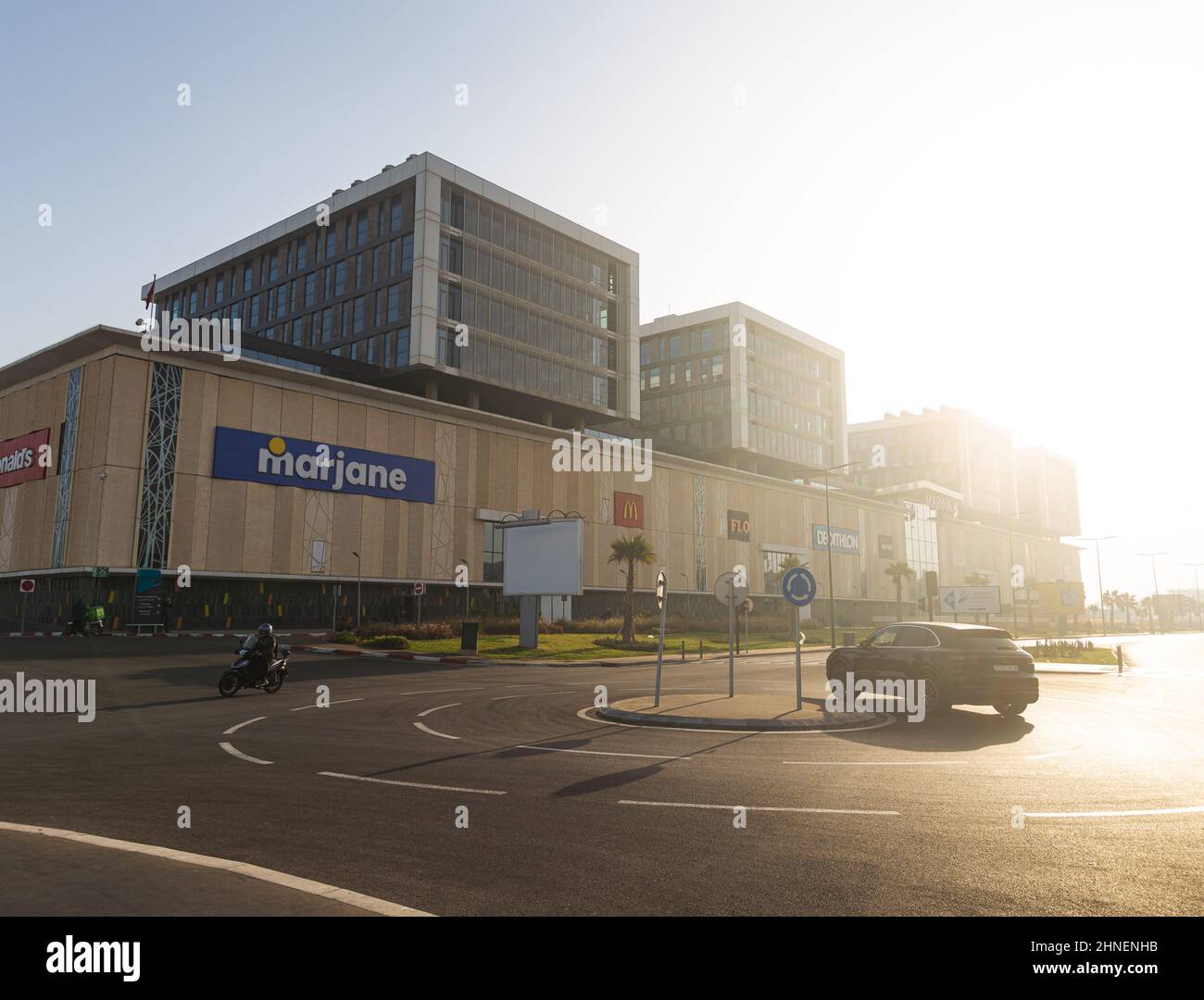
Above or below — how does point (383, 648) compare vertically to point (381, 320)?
below

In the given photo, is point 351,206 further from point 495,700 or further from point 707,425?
point 495,700

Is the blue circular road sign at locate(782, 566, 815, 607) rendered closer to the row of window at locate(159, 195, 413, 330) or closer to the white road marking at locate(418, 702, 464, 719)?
the white road marking at locate(418, 702, 464, 719)

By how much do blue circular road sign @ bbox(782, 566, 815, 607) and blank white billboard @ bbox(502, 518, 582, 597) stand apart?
17.5 m

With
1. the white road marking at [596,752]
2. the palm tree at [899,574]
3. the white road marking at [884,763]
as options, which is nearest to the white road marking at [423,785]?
the white road marking at [596,752]

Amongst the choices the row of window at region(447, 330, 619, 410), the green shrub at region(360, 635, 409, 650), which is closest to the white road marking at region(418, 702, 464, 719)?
the green shrub at region(360, 635, 409, 650)

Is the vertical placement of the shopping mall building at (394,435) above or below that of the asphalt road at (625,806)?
above

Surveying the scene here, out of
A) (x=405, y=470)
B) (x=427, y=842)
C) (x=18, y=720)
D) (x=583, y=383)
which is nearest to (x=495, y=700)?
(x=18, y=720)

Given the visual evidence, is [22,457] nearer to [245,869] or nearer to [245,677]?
[245,677]

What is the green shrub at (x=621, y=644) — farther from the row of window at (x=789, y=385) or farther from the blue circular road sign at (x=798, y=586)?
the row of window at (x=789, y=385)

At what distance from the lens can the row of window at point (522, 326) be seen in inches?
2303

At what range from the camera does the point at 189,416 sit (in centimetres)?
4309

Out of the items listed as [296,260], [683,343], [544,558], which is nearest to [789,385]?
[683,343]

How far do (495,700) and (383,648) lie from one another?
18645mm

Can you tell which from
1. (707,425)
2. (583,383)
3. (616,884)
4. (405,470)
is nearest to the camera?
(616,884)
